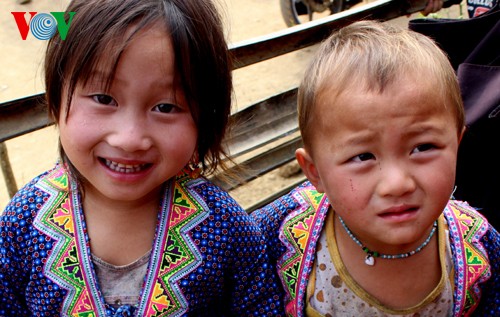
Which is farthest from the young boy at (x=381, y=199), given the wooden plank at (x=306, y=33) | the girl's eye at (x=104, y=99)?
the wooden plank at (x=306, y=33)

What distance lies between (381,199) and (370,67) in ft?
1.02

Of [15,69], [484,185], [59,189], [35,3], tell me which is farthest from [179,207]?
[35,3]

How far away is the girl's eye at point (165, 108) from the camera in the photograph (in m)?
1.39

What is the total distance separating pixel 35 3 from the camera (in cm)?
820

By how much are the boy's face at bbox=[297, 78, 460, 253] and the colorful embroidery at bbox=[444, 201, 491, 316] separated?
0.23m

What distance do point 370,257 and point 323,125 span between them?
0.39 meters

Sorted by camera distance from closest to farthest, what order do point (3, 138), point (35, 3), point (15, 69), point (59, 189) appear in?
point (59, 189), point (3, 138), point (15, 69), point (35, 3)

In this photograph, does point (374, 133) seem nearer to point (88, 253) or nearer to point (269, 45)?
point (88, 253)

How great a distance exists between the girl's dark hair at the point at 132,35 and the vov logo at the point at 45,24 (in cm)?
2

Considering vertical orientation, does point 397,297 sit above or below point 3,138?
below

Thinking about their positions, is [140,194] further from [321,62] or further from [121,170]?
[321,62]

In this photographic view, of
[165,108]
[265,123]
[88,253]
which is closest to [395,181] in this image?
[165,108]

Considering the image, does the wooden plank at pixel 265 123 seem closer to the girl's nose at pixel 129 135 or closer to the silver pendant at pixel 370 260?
the silver pendant at pixel 370 260

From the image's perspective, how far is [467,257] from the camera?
1615 mm
